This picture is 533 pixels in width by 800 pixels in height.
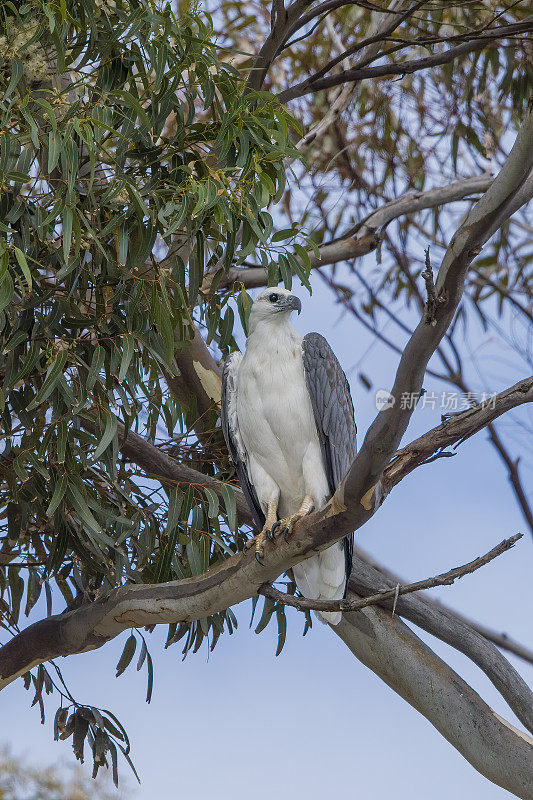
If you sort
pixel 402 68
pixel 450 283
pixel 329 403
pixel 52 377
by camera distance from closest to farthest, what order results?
pixel 450 283 → pixel 52 377 → pixel 329 403 → pixel 402 68

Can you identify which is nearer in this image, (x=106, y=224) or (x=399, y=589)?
(x=399, y=589)

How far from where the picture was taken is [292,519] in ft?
7.21

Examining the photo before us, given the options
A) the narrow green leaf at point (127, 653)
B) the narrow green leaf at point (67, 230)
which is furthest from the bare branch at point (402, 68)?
the narrow green leaf at point (127, 653)

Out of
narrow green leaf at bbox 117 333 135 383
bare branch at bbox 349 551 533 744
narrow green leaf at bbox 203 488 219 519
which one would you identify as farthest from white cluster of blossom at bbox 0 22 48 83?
bare branch at bbox 349 551 533 744

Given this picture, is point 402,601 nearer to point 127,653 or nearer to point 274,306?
point 127,653

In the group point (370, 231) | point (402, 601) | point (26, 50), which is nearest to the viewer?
point (26, 50)

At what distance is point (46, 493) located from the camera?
2.40m

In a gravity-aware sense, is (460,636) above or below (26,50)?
below

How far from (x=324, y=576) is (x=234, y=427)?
463 mm

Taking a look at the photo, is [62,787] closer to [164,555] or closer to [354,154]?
[164,555]

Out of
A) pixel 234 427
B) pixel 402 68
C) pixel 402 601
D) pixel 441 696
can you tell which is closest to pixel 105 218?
pixel 234 427

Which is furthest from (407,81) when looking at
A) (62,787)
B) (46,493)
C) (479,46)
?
(62,787)

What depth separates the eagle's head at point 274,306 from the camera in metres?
2.32

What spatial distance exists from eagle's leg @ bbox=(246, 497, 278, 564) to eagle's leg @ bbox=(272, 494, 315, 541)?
23 mm
